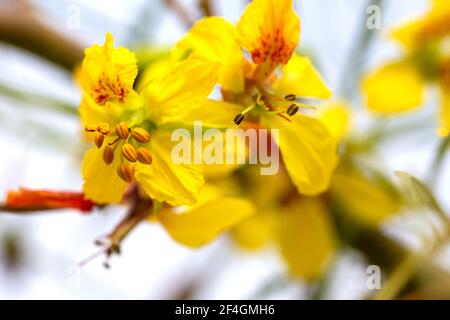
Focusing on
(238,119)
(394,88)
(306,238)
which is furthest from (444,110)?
(238,119)

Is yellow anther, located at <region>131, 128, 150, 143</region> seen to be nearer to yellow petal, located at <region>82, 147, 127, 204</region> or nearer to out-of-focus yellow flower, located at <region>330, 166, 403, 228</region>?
yellow petal, located at <region>82, 147, 127, 204</region>

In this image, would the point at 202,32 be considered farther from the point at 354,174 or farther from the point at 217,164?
the point at 354,174

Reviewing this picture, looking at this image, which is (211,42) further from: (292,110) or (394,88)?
(394,88)

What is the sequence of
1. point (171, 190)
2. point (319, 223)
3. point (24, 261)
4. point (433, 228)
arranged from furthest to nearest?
1. point (24, 261)
2. point (319, 223)
3. point (433, 228)
4. point (171, 190)

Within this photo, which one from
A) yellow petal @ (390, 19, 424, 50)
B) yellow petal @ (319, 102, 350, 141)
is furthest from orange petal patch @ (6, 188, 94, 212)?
yellow petal @ (390, 19, 424, 50)

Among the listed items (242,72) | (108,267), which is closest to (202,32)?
(242,72)

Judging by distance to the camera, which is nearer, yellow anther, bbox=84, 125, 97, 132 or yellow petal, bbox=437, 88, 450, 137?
yellow anther, bbox=84, 125, 97, 132
